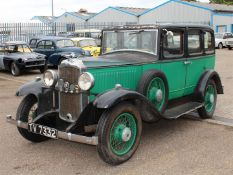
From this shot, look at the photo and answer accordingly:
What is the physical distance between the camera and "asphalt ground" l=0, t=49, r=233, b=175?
437cm

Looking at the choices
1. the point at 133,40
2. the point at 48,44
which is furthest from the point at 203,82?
the point at 48,44

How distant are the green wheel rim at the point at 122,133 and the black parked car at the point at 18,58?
394 inches

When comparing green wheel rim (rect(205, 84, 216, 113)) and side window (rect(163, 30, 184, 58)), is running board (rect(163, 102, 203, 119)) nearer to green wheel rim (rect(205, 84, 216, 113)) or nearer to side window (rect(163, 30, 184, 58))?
green wheel rim (rect(205, 84, 216, 113))

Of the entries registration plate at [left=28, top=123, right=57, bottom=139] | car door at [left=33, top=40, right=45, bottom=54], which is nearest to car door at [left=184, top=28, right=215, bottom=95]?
registration plate at [left=28, top=123, right=57, bottom=139]

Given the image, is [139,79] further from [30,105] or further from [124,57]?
[30,105]

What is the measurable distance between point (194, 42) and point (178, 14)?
32533mm

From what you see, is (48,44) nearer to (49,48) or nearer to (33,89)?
(49,48)

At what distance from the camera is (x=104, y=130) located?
427 cm

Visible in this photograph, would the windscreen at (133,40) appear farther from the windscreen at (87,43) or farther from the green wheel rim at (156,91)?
the windscreen at (87,43)

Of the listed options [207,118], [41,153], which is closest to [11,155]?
[41,153]

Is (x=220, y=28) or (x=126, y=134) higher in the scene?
(x=220, y=28)

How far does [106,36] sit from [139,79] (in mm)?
1430

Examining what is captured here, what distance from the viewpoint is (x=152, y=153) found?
4.93 m

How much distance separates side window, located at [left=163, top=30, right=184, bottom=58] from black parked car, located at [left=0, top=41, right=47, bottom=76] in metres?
9.11
